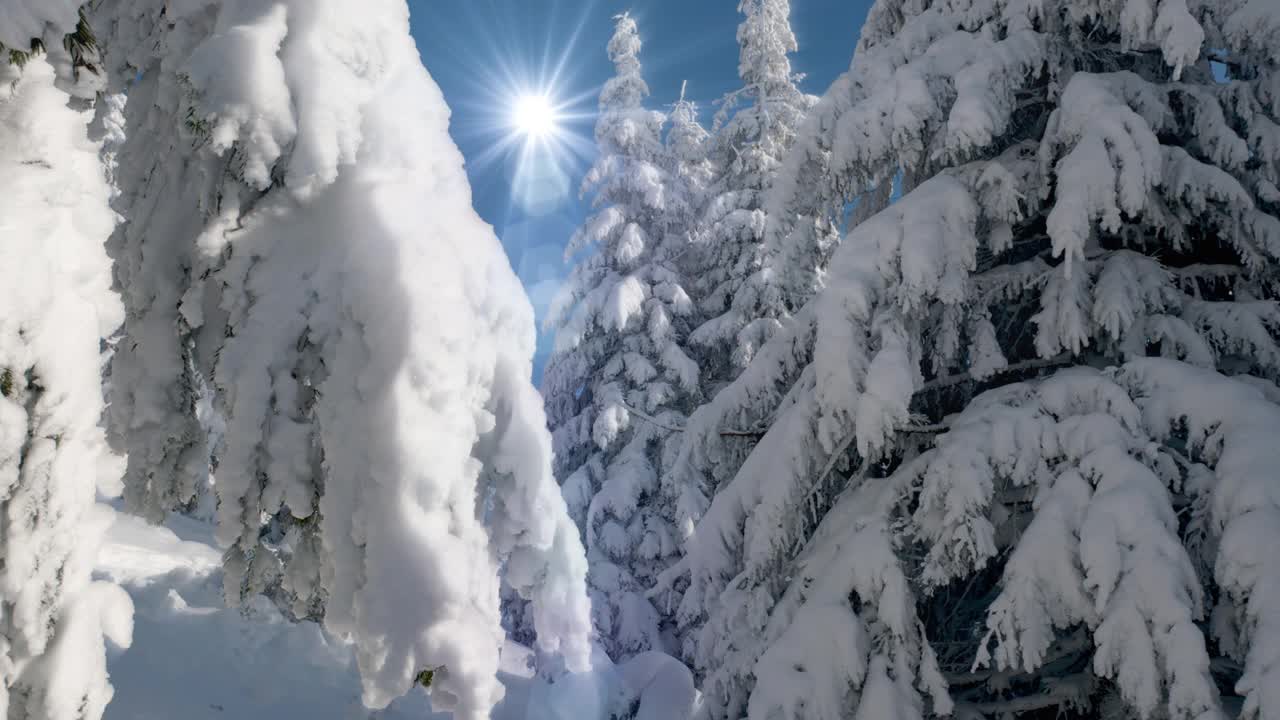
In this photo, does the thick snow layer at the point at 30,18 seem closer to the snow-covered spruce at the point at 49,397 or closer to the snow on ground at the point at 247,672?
the snow-covered spruce at the point at 49,397

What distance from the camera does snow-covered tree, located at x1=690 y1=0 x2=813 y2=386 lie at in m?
14.6

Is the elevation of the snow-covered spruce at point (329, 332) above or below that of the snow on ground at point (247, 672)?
below

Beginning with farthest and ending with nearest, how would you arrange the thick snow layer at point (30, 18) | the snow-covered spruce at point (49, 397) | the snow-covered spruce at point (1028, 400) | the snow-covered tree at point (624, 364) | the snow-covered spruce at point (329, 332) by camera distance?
the snow-covered tree at point (624, 364) < the snow-covered spruce at point (1028, 400) < the snow-covered spruce at point (329, 332) < the snow-covered spruce at point (49, 397) < the thick snow layer at point (30, 18)

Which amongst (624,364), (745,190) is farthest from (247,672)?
(745,190)

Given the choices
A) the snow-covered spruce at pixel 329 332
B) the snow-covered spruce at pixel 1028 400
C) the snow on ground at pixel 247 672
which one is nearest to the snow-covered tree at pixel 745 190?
the snow on ground at pixel 247 672

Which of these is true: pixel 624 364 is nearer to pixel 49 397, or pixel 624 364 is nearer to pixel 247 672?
pixel 247 672

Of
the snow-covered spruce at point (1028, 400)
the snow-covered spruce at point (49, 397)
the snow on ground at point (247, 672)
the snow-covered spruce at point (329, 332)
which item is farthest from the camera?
the snow on ground at point (247, 672)

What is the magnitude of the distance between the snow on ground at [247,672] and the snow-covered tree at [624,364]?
2.57 m

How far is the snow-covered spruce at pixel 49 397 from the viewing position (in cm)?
179

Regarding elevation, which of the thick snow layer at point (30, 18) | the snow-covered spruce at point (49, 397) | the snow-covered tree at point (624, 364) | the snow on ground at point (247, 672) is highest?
the snow-covered tree at point (624, 364)

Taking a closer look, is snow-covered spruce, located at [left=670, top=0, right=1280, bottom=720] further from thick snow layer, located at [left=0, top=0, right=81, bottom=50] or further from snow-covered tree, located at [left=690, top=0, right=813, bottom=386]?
snow-covered tree, located at [left=690, top=0, right=813, bottom=386]

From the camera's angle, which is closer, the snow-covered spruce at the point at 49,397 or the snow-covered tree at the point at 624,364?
the snow-covered spruce at the point at 49,397

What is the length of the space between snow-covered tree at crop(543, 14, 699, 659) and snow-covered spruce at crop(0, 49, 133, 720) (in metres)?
12.1

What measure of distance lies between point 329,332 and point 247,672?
996 centimetres
